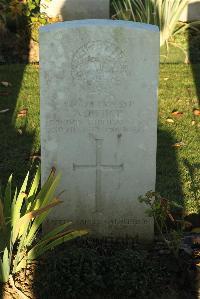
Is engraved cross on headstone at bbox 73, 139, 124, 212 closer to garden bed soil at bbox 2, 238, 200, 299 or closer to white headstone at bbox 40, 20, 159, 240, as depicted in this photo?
white headstone at bbox 40, 20, 159, 240

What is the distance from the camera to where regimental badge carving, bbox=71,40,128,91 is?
3.74 meters

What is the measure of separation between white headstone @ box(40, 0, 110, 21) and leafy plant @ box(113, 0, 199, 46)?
567mm

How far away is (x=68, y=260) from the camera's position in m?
3.58

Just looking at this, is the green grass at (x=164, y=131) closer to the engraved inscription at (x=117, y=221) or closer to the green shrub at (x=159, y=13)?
the engraved inscription at (x=117, y=221)

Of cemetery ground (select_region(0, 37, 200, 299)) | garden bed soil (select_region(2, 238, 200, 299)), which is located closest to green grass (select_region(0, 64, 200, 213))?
cemetery ground (select_region(0, 37, 200, 299))

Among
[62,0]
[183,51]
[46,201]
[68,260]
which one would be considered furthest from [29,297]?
[62,0]

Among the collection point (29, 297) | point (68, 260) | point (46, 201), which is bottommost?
point (29, 297)

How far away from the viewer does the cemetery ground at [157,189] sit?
356 centimetres

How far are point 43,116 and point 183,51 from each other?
15.9 ft

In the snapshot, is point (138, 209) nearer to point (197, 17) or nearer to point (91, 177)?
point (91, 177)

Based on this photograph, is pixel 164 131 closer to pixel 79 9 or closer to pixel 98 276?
pixel 98 276

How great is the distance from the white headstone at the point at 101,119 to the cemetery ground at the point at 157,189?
0.25m

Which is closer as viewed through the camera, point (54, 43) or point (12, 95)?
point (54, 43)

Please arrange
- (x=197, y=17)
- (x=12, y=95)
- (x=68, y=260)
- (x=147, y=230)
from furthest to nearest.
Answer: (x=197, y=17) → (x=12, y=95) → (x=147, y=230) → (x=68, y=260)
